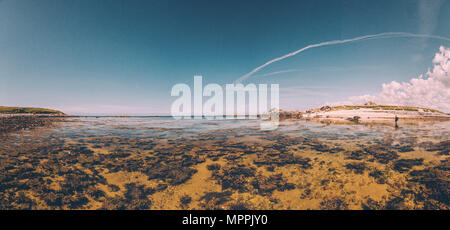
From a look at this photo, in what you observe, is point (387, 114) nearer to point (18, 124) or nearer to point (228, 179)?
point (228, 179)

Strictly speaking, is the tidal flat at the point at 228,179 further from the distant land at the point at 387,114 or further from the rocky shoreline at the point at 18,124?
the distant land at the point at 387,114

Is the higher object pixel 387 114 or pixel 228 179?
pixel 387 114

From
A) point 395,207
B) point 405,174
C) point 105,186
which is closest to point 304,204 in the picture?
point 395,207

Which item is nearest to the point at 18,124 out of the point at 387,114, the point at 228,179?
the point at 228,179

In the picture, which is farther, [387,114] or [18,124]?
[387,114]

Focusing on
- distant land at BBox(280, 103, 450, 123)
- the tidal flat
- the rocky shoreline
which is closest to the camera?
the tidal flat

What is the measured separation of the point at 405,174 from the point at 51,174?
15.5 metres

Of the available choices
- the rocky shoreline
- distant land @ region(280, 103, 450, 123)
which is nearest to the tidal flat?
the rocky shoreline

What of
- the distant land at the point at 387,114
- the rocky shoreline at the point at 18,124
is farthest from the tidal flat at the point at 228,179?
the distant land at the point at 387,114

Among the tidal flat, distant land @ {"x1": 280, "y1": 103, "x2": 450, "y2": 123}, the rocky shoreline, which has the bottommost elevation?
the tidal flat

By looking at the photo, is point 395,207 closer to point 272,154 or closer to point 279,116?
point 272,154

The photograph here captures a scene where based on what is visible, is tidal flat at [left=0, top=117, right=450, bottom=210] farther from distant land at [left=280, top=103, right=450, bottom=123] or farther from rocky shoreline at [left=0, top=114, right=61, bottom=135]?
distant land at [left=280, top=103, right=450, bottom=123]
